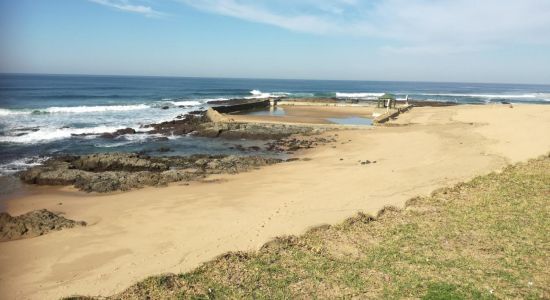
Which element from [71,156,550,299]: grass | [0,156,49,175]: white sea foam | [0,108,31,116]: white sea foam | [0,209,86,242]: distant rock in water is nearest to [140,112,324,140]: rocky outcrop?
[0,156,49,175]: white sea foam

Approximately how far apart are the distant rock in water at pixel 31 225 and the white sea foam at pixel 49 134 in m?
14.3

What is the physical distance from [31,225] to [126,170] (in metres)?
6.05

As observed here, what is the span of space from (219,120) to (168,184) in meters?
15.8

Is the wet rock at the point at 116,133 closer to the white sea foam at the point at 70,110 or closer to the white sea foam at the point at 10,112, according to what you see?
the white sea foam at the point at 70,110

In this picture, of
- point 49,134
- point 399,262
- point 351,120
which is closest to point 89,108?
point 49,134

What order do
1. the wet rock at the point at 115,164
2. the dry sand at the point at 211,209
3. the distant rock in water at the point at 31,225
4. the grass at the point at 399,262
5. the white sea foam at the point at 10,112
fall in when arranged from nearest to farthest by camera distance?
the grass at the point at 399,262 → the dry sand at the point at 211,209 → the distant rock in water at the point at 31,225 → the wet rock at the point at 115,164 → the white sea foam at the point at 10,112

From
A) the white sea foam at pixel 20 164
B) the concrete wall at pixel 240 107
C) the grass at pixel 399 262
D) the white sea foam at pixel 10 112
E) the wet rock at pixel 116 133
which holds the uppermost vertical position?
the concrete wall at pixel 240 107

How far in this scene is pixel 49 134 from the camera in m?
24.2

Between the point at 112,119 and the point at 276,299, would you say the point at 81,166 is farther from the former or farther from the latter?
the point at 112,119

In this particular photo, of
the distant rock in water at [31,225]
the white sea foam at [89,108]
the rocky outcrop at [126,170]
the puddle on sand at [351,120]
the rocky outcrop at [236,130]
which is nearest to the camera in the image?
the distant rock in water at [31,225]

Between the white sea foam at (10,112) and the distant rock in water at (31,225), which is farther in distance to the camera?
the white sea foam at (10,112)

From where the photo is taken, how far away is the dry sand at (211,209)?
698 cm

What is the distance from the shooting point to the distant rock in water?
8.96m

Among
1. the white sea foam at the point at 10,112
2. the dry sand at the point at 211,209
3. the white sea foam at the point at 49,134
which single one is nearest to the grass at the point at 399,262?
the dry sand at the point at 211,209
